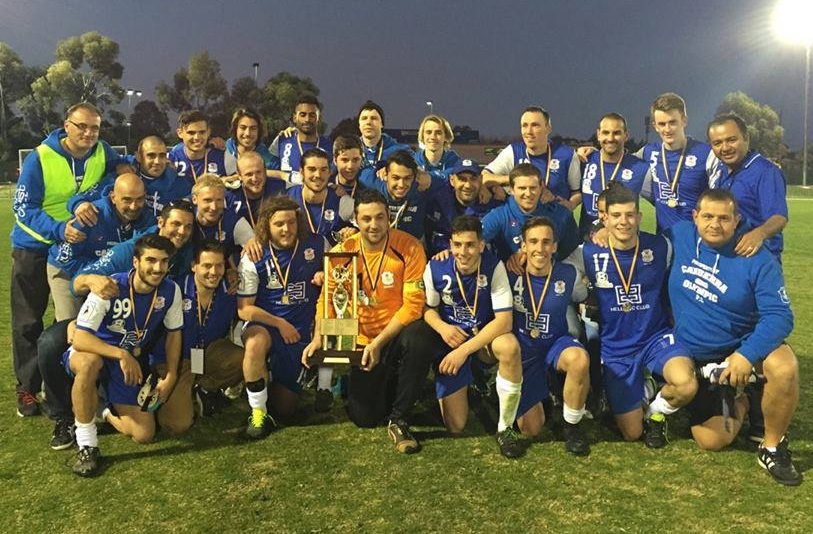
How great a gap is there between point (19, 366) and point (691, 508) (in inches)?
172

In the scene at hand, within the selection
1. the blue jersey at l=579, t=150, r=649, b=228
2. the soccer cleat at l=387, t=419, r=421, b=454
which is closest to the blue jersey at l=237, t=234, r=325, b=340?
the soccer cleat at l=387, t=419, r=421, b=454

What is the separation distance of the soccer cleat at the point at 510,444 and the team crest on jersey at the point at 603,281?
1.11 meters

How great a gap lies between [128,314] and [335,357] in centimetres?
130

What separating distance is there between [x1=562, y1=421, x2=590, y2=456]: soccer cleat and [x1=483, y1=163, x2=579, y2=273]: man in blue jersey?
127cm

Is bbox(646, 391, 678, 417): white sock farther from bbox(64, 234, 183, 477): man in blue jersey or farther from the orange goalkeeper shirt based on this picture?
bbox(64, 234, 183, 477): man in blue jersey

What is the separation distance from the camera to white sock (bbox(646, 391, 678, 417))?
3781 millimetres

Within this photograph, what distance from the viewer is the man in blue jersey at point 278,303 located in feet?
13.3

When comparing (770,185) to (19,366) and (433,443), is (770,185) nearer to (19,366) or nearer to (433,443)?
(433,443)

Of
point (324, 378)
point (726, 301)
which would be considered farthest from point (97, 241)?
point (726, 301)

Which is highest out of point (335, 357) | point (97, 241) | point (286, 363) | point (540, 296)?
point (97, 241)

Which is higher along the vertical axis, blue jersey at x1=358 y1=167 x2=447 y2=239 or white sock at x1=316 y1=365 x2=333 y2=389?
blue jersey at x1=358 y1=167 x2=447 y2=239

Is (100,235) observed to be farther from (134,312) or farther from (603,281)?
(603,281)

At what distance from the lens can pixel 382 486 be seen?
325 centimetres

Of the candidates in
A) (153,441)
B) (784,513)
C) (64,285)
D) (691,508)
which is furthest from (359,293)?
(784,513)
